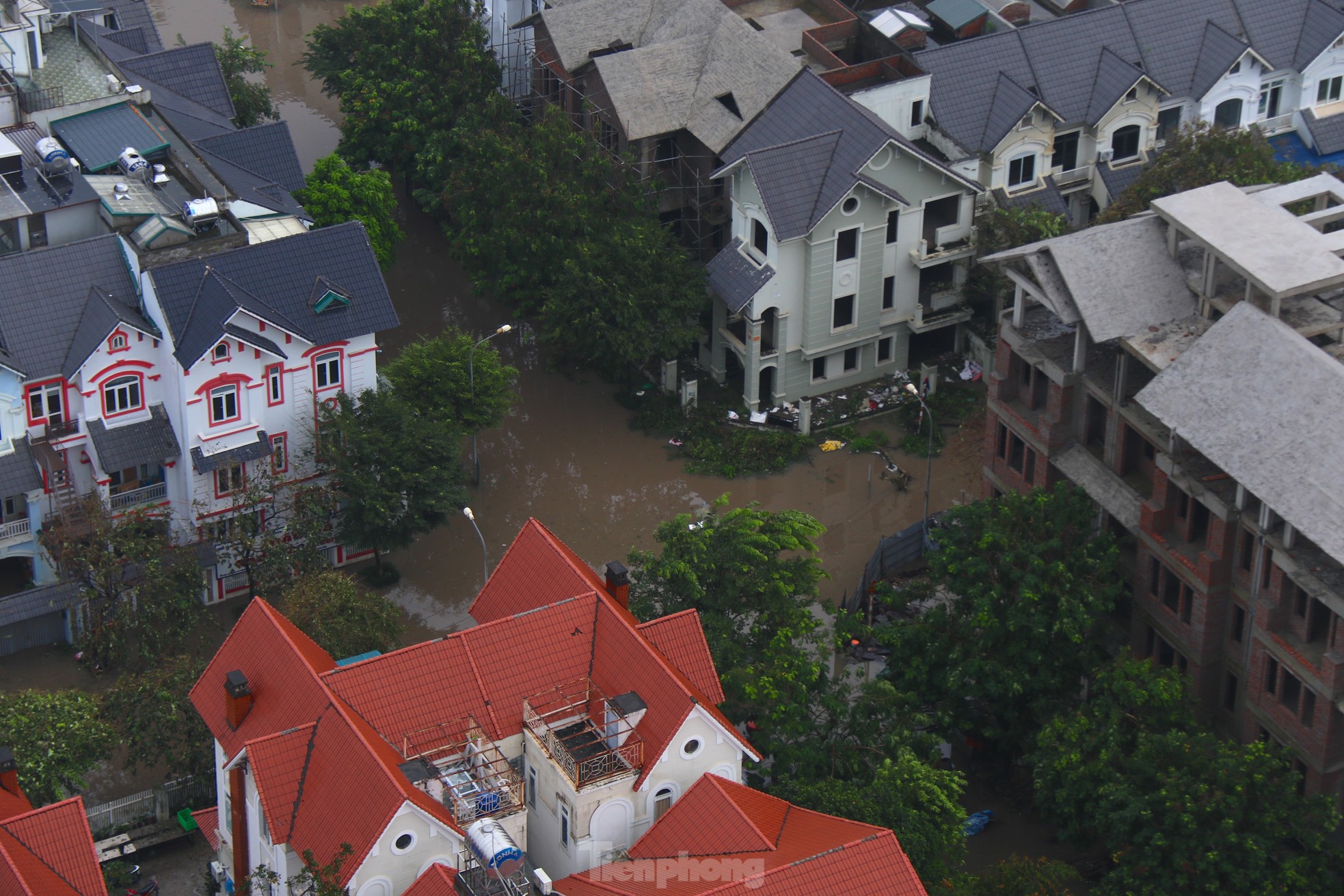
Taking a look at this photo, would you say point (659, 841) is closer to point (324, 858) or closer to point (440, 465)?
point (324, 858)

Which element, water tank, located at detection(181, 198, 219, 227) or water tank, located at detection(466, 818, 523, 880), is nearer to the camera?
water tank, located at detection(466, 818, 523, 880)

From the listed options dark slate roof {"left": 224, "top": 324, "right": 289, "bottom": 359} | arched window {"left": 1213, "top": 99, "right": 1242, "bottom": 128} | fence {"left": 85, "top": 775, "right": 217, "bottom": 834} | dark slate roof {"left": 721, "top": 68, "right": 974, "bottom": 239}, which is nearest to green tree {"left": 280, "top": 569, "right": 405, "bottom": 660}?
fence {"left": 85, "top": 775, "right": 217, "bottom": 834}

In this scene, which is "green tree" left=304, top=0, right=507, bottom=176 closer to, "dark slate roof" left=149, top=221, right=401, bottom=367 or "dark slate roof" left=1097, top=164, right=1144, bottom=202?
"dark slate roof" left=149, top=221, right=401, bottom=367

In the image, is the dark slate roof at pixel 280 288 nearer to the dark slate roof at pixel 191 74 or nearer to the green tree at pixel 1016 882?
the dark slate roof at pixel 191 74

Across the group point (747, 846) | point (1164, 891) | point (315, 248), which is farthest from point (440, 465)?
point (1164, 891)

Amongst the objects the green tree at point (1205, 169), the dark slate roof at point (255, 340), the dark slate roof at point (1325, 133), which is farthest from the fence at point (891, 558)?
the dark slate roof at point (1325, 133)

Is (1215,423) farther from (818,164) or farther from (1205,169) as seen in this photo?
(818,164)
